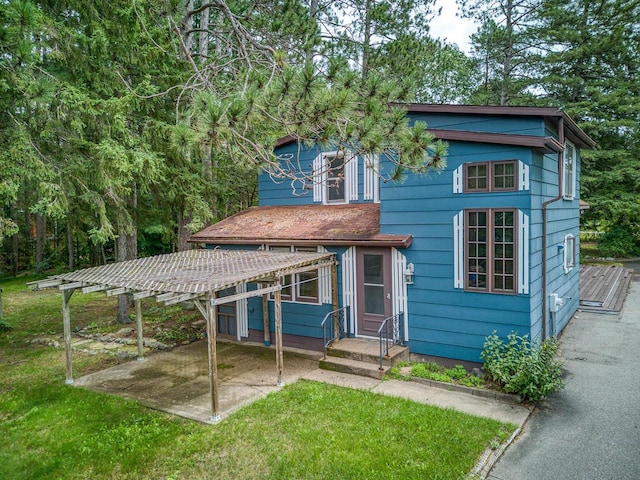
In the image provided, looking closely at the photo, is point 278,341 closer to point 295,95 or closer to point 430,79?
point 295,95

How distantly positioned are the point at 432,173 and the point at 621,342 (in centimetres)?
537

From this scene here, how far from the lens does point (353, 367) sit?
24.0 ft

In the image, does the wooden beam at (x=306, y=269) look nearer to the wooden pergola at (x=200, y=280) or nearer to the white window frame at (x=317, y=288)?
the wooden pergola at (x=200, y=280)

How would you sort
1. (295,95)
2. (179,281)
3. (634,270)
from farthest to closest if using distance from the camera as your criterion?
(634,270)
(179,281)
(295,95)

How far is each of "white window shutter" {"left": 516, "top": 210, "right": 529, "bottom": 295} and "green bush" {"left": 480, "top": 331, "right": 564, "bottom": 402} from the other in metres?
0.80

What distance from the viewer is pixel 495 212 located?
22.3ft

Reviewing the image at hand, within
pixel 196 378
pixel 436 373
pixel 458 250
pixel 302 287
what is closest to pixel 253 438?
pixel 196 378

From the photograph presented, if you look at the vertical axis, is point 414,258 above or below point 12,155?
below

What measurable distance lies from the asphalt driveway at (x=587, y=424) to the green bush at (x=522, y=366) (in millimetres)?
308

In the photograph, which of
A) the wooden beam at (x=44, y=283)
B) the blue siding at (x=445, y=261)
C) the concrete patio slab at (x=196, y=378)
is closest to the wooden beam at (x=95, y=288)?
the wooden beam at (x=44, y=283)

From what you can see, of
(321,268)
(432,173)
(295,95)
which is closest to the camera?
(295,95)

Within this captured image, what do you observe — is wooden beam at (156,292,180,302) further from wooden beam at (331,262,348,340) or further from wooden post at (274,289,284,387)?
wooden beam at (331,262,348,340)

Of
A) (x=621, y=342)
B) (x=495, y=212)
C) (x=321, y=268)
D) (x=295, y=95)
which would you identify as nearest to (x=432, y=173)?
(x=495, y=212)

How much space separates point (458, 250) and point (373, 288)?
185 centimetres
